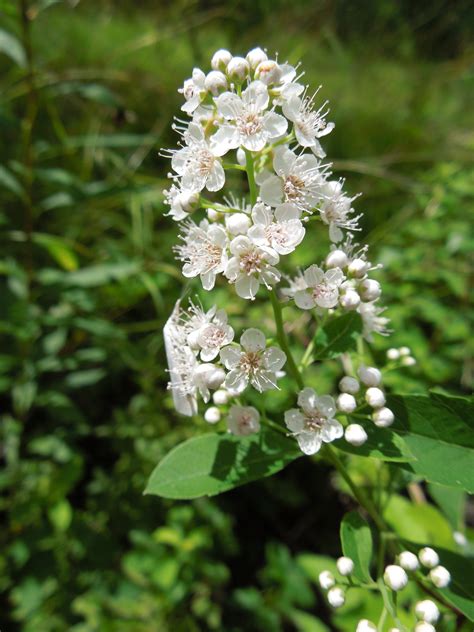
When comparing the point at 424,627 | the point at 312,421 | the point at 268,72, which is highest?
the point at 268,72

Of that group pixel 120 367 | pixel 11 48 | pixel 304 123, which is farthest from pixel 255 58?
pixel 120 367

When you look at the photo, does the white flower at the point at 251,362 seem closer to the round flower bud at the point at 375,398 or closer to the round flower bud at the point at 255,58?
the round flower bud at the point at 375,398

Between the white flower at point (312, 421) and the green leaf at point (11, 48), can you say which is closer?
the white flower at point (312, 421)

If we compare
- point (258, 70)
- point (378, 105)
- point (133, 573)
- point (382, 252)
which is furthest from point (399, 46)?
point (133, 573)

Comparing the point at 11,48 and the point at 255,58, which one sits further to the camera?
the point at 11,48

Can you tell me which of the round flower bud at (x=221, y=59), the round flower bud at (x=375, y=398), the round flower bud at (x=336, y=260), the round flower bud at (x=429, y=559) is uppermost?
the round flower bud at (x=221, y=59)

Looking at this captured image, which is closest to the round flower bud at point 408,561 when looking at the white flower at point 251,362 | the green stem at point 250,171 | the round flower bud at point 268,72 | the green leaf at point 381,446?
the green leaf at point 381,446

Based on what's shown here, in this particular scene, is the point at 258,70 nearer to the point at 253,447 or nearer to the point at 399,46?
the point at 253,447

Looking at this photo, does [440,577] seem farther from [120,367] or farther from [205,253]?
[120,367]
